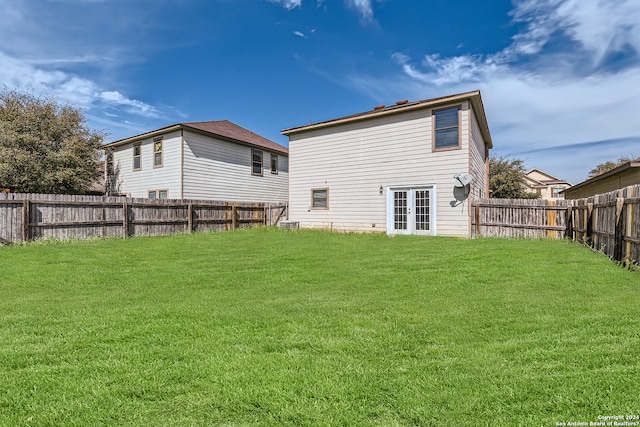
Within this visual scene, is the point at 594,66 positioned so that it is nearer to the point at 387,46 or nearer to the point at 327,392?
the point at 387,46

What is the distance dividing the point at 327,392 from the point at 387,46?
1440 centimetres

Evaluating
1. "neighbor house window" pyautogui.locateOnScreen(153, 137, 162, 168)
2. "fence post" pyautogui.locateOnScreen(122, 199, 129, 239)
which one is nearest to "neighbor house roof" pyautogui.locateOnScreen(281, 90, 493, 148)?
"neighbor house window" pyautogui.locateOnScreen(153, 137, 162, 168)

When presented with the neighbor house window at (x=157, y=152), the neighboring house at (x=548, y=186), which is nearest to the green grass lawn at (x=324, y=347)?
the neighbor house window at (x=157, y=152)

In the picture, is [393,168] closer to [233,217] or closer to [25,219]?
[233,217]

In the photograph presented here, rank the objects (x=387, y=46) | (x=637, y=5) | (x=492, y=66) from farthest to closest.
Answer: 1. (x=387, y=46)
2. (x=492, y=66)
3. (x=637, y=5)

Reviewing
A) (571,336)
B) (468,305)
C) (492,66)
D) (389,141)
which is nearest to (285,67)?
(389,141)

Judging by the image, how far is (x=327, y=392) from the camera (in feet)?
7.05

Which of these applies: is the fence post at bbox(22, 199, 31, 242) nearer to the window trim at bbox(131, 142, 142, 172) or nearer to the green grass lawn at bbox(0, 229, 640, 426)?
the green grass lawn at bbox(0, 229, 640, 426)

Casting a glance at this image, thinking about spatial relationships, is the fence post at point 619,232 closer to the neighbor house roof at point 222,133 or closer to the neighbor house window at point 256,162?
the neighbor house roof at point 222,133

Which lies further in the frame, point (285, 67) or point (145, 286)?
point (285, 67)

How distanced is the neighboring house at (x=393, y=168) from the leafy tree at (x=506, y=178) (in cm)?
1164

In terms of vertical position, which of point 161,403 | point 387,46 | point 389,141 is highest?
point 387,46

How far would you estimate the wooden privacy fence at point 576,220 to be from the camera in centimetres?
613

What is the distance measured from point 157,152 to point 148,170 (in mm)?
1264
